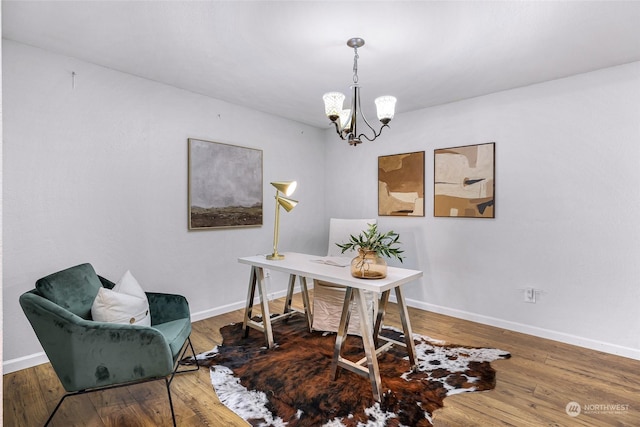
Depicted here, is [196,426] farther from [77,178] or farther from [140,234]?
[77,178]

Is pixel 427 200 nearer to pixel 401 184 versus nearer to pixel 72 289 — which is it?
pixel 401 184

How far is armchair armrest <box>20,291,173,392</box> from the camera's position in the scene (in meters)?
1.76

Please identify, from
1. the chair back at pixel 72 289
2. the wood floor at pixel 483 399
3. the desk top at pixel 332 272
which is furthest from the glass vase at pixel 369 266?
the chair back at pixel 72 289

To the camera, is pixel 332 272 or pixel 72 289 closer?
pixel 72 289

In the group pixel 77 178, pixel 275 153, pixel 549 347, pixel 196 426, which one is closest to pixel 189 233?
pixel 77 178

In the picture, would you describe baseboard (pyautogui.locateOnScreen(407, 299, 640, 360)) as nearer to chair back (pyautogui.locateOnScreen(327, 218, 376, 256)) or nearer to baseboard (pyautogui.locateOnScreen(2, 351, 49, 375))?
chair back (pyautogui.locateOnScreen(327, 218, 376, 256))

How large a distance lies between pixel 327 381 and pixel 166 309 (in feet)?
4.04

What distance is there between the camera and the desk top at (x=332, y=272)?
2.16m

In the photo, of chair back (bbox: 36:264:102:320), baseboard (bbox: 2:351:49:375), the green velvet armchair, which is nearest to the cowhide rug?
the green velvet armchair

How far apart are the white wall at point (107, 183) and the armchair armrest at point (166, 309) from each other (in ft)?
2.50

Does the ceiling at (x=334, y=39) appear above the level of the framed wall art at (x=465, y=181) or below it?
above

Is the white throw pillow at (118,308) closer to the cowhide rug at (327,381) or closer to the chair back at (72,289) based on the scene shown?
the chair back at (72,289)

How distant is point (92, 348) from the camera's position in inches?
70.2

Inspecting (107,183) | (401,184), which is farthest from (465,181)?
(107,183)
